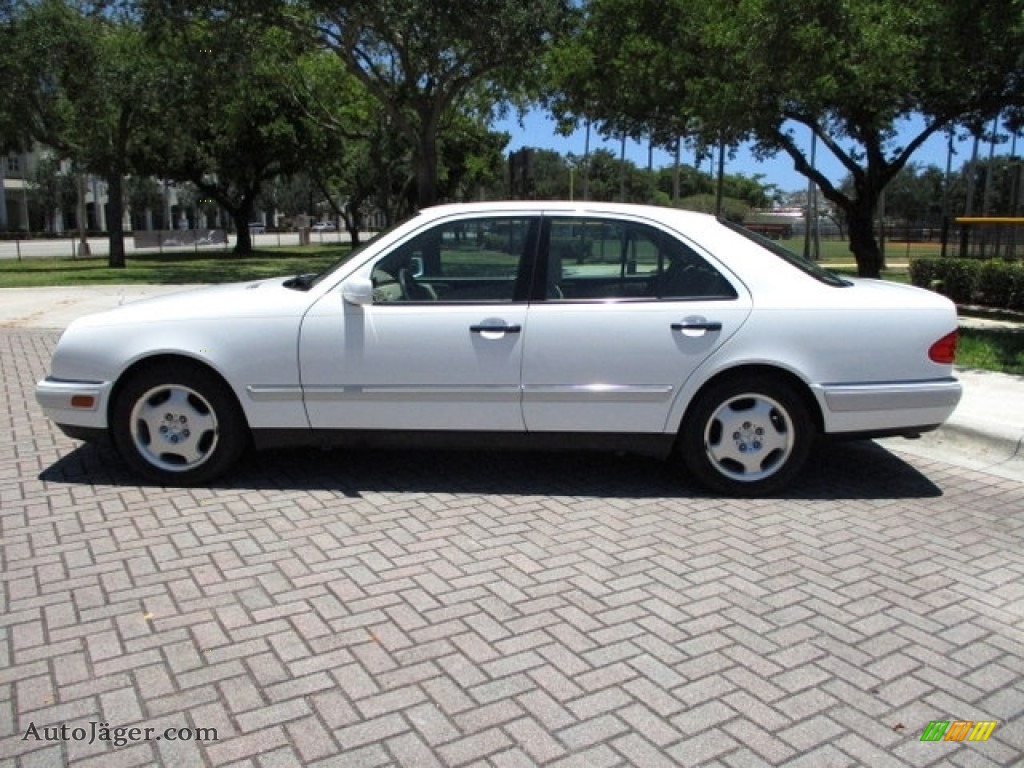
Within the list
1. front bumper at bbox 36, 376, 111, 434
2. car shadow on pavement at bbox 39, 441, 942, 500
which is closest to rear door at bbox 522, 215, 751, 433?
car shadow on pavement at bbox 39, 441, 942, 500

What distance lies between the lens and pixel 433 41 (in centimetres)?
1681

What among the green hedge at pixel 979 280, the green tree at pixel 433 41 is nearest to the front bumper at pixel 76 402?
the green tree at pixel 433 41

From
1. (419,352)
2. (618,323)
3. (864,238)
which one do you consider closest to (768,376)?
(618,323)

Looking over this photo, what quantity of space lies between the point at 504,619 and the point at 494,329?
6.02 feet

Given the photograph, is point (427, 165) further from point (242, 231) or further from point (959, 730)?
point (242, 231)

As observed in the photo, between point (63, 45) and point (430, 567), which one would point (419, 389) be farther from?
point (63, 45)

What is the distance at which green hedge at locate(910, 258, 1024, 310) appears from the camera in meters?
14.1

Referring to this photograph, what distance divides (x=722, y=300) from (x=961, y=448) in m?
2.49

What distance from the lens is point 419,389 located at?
5.03 meters

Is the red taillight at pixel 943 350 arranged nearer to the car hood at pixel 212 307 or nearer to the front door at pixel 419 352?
the front door at pixel 419 352

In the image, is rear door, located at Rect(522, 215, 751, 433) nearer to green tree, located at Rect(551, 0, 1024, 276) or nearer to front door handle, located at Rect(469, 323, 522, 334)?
front door handle, located at Rect(469, 323, 522, 334)

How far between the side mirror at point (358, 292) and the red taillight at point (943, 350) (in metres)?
3.12

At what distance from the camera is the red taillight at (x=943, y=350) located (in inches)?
197

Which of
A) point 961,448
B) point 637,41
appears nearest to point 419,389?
point 961,448
